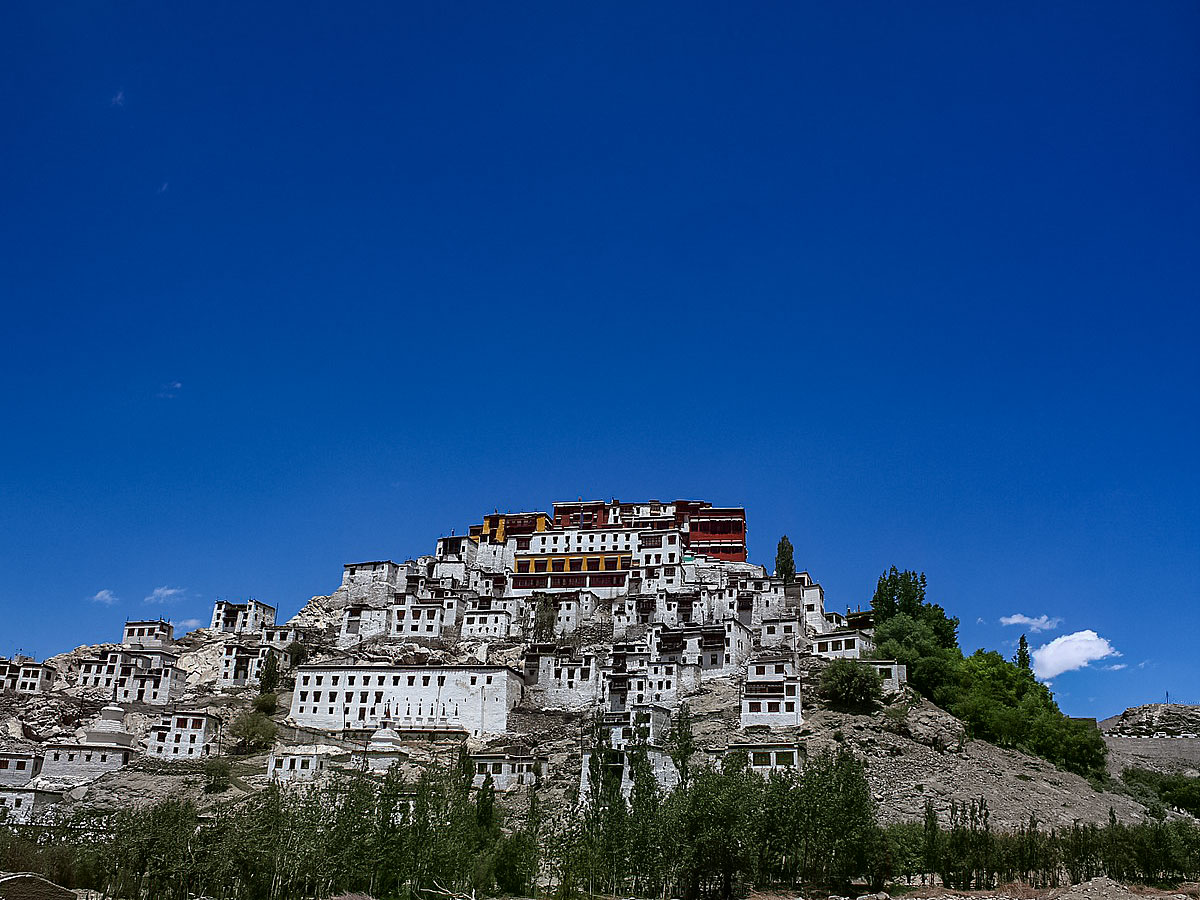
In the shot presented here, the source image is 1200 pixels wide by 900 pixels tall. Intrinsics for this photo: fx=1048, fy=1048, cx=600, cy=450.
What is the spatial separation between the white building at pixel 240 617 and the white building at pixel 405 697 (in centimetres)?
1767

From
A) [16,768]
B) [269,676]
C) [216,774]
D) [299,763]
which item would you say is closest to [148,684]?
[269,676]

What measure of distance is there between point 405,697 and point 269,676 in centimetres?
1054

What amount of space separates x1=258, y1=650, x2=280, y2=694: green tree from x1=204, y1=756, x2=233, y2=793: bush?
11091 millimetres

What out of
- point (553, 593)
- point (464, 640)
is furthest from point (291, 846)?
point (553, 593)

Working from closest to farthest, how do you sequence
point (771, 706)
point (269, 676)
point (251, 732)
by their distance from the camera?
1. point (771, 706)
2. point (251, 732)
3. point (269, 676)

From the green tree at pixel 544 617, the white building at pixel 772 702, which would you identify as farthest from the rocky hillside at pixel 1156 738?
the green tree at pixel 544 617

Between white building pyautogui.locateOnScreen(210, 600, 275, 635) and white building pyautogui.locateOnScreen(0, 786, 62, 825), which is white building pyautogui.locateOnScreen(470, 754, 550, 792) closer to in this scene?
white building pyautogui.locateOnScreen(0, 786, 62, 825)

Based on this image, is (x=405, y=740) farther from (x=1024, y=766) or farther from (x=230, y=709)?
(x=1024, y=766)

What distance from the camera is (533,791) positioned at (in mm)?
52062

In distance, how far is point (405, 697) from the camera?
222 feet

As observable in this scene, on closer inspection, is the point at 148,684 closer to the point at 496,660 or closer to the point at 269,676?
the point at 269,676

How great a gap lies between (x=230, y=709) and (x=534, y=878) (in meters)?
34.6

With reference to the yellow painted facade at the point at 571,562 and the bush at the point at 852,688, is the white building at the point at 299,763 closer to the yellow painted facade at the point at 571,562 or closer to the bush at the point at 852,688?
the bush at the point at 852,688

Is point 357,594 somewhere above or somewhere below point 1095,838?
above
